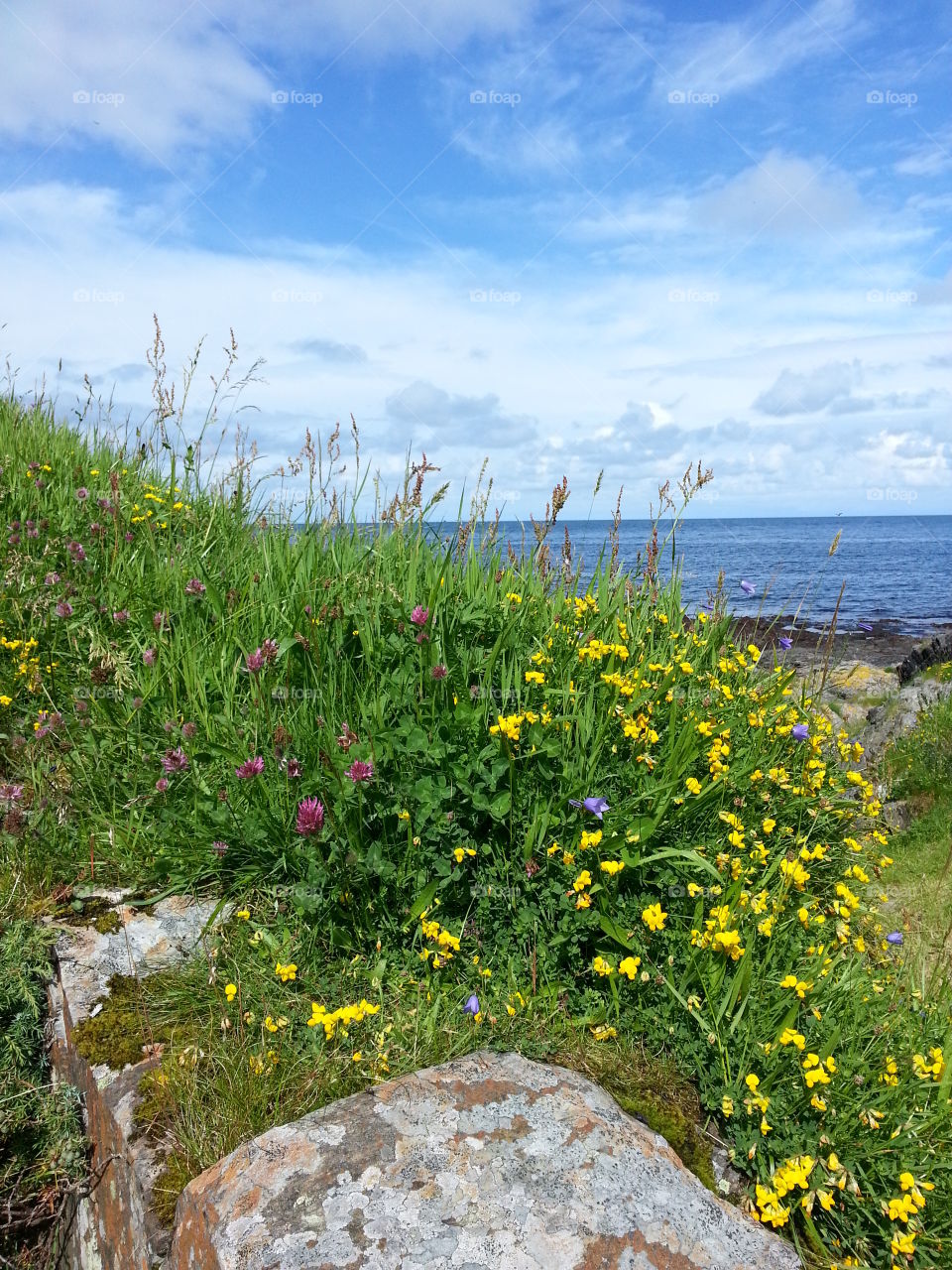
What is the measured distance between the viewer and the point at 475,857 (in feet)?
9.75

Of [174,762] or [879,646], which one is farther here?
[879,646]

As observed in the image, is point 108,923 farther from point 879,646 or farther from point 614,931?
point 879,646

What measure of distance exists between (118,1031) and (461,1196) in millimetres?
1349

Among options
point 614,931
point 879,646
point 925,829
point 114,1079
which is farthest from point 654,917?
point 879,646

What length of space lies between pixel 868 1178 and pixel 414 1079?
1.38 metres

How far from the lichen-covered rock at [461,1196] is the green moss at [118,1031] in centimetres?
65

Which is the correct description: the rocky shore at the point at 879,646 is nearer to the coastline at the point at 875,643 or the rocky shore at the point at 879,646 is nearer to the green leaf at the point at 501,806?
the coastline at the point at 875,643

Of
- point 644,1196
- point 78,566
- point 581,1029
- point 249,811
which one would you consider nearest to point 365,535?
point 78,566

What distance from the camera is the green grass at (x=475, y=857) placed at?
2.41 meters

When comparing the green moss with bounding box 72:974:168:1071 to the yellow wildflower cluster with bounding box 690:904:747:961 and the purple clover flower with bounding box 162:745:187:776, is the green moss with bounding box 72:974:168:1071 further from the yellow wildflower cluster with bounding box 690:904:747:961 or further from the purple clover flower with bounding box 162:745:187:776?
the yellow wildflower cluster with bounding box 690:904:747:961

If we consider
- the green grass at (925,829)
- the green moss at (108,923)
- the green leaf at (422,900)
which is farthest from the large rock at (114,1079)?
the green grass at (925,829)

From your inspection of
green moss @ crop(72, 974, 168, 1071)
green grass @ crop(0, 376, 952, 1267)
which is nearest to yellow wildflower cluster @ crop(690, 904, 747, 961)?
green grass @ crop(0, 376, 952, 1267)

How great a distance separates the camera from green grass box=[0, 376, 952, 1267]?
2.41 metres

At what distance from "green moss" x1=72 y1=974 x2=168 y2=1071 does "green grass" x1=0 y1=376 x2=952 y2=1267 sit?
13mm
